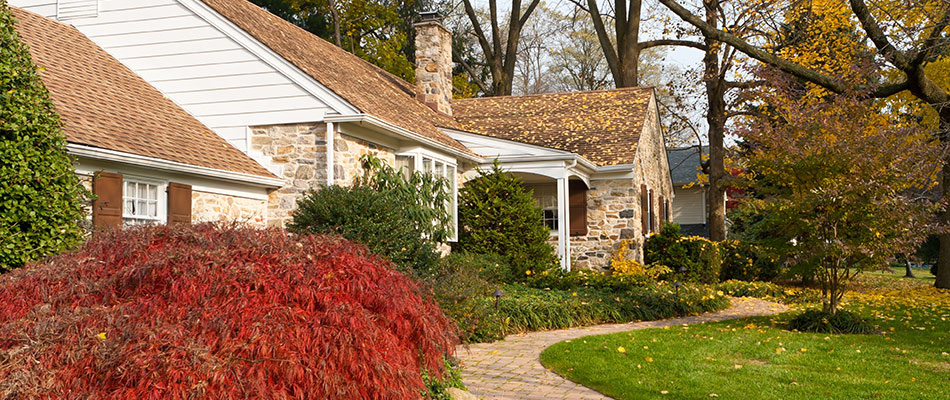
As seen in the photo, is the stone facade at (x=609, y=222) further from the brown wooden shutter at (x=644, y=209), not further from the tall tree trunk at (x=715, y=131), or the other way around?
the tall tree trunk at (x=715, y=131)

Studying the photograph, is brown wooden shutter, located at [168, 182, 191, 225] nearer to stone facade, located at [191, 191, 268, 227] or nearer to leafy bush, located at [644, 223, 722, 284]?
stone facade, located at [191, 191, 268, 227]

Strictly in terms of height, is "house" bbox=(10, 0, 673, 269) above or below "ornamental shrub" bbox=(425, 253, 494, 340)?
above

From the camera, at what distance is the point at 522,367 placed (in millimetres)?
7098

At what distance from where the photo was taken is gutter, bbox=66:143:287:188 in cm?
759

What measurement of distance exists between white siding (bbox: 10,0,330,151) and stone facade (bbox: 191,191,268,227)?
964 millimetres

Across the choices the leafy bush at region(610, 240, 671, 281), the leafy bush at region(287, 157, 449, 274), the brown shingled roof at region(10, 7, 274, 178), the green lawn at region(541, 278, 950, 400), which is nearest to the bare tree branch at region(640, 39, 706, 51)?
the leafy bush at region(610, 240, 671, 281)

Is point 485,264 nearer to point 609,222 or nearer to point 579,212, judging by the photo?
point 579,212

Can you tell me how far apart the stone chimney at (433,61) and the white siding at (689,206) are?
15941 millimetres

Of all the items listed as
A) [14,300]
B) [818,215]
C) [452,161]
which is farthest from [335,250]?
[452,161]

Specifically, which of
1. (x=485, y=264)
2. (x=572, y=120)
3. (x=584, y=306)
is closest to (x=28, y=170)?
(x=584, y=306)

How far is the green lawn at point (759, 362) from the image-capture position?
596cm

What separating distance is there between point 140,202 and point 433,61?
28.2 ft

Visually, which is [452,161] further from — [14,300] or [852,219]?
[14,300]

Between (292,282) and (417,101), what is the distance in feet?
41.8
